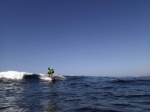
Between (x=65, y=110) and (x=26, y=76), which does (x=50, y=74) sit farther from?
(x=65, y=110)

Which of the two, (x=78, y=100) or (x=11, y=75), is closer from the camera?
(x=78, y=100)

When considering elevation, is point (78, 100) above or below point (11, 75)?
below

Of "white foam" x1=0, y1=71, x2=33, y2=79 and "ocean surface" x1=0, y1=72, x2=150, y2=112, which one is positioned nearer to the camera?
"ocean surface" x1=0, y1=72, x2=150, y2=112

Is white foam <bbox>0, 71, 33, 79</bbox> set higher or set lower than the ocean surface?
higher

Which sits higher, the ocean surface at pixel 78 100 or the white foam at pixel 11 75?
the white foam at pixel 11 75

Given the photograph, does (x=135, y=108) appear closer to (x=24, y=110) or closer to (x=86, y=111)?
(x=86, y=111)

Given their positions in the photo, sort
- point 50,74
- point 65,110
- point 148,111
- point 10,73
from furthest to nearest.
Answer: point 10,73
point 50,74
point 65,110
point 148,111

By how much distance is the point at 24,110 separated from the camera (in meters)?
11.1

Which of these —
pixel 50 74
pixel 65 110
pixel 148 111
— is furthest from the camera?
pixel 50 74

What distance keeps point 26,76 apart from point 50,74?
1000 centimetres

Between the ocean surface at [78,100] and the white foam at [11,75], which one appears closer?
the ocean surface at [78,100]

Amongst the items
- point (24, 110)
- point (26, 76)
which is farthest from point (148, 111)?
point (26, 76)

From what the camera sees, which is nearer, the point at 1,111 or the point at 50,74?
the point at 1,111

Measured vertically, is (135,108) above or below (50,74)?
below
